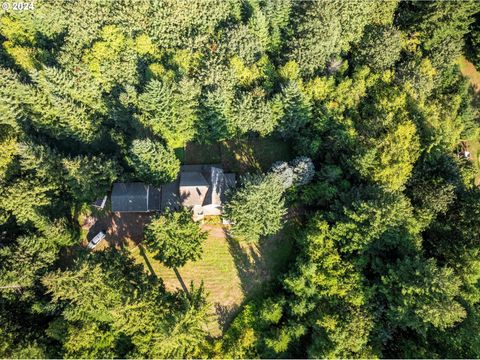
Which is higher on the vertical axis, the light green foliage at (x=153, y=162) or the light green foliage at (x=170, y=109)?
the light green foliage at (x=170, y=109)

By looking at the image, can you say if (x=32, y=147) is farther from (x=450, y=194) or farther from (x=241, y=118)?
(x=450, y=194)

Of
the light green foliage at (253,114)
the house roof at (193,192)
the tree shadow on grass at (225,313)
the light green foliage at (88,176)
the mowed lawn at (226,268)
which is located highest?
the light green foliage at (253,114)

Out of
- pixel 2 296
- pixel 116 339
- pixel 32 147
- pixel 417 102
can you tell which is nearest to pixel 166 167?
pixel 32 147

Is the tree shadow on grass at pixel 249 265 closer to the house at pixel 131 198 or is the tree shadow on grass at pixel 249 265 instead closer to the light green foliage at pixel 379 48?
the house at pixel 131 198

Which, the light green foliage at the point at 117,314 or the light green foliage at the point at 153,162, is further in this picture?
the light green foliage at the point at 153,162

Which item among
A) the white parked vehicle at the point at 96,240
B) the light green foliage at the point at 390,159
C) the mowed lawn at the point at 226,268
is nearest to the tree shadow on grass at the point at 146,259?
the mowed lawn at the point at 226,268
